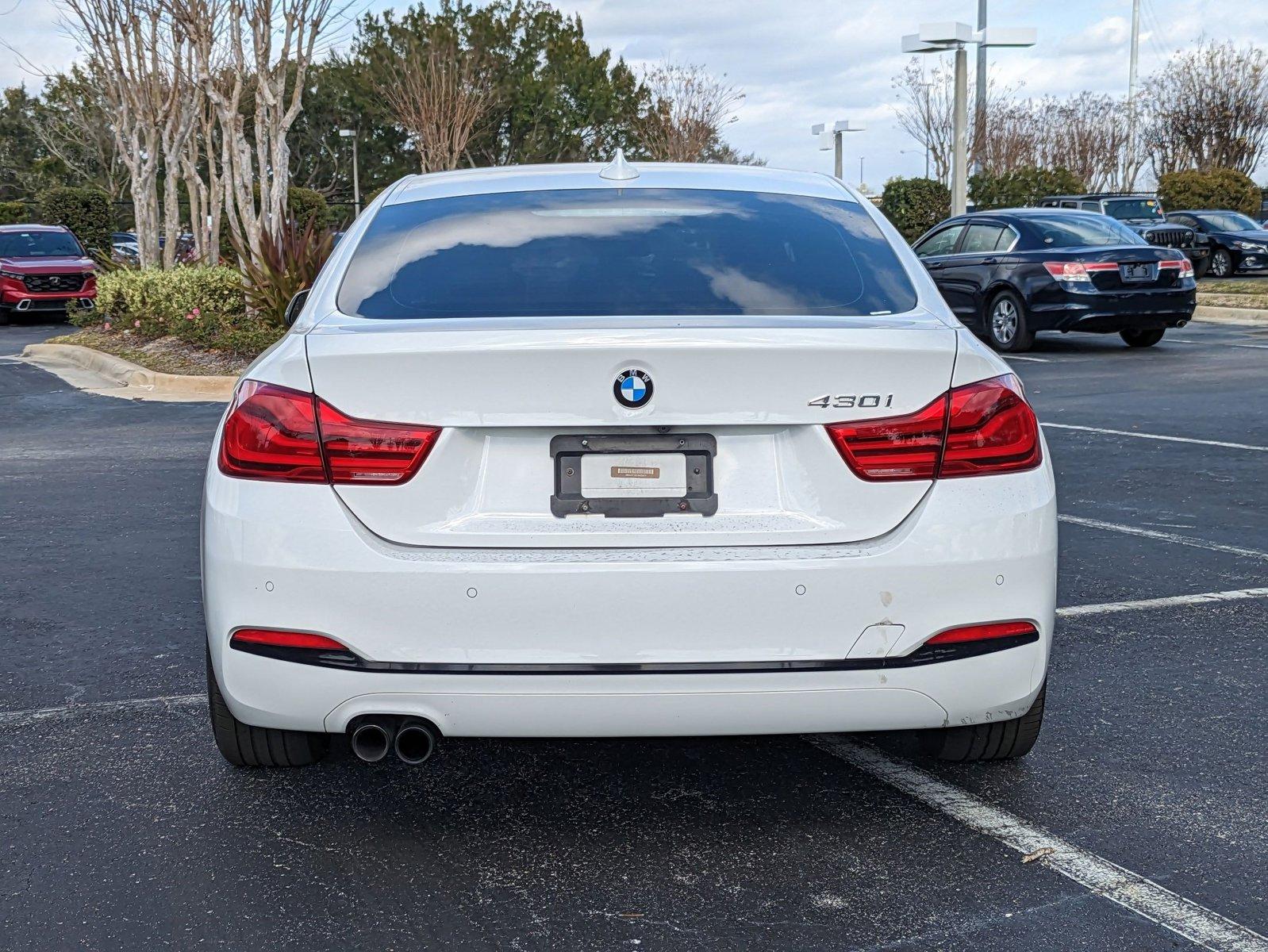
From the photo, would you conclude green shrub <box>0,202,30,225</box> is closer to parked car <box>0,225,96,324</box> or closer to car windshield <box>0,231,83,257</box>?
car windshield <box>0,231,83,257</box>

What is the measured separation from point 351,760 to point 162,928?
107 cm

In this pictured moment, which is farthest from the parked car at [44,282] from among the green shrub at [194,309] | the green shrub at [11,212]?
the green shrub at [11,212]

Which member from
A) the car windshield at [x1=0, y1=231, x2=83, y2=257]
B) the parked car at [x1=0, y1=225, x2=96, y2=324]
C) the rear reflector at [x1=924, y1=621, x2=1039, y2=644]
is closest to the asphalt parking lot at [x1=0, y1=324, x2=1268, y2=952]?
the rear reflector at [x1=924, y1=621, x2=1039, y2=644]

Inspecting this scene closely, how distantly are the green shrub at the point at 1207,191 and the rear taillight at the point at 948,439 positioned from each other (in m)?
41.6

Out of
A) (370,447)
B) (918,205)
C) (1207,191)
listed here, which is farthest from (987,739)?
(1207,191)

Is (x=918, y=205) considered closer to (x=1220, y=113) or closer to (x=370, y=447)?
(x=1220, y=113)

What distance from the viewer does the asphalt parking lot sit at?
3.15 meters

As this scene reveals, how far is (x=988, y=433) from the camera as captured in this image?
3355 mm

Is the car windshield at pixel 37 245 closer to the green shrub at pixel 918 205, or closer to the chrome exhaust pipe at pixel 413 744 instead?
the green shrub at pixel 918 205

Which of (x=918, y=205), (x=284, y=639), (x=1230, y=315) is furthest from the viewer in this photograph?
(x=918, y=205)

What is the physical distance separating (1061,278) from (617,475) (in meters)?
14.3

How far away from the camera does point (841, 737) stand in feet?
14.4

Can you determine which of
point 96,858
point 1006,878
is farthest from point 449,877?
point 1006,878

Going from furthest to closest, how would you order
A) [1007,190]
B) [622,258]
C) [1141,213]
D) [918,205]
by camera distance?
1. [1007,190]
2. [918,205]
3. [1141,213]
4. [622,258]
